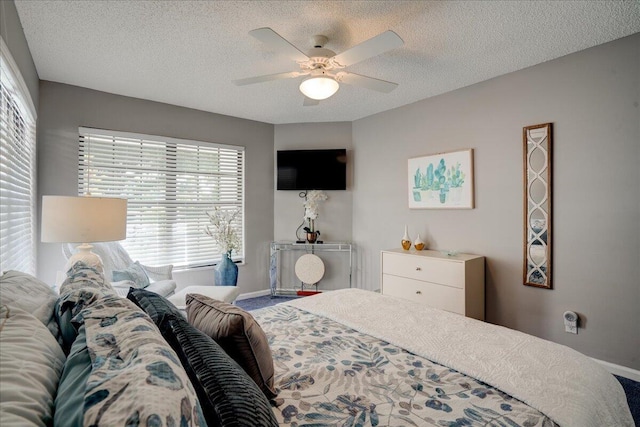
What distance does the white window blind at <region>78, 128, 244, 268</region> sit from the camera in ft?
12.0

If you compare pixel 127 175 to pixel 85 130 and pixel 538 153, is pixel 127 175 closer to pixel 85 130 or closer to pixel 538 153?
pixel 85 130

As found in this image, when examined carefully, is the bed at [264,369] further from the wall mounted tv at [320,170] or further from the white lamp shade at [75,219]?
the wall mounted tv at [320,170]

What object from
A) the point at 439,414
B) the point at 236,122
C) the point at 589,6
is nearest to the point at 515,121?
the point at 589,6

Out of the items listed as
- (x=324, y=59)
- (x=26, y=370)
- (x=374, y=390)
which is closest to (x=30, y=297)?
(x=26, y=370)

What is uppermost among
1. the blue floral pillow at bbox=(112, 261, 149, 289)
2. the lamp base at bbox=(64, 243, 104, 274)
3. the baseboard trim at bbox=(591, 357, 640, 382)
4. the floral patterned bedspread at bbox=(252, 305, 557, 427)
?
the lamp base at bbox=(64, 243, 104, 274)

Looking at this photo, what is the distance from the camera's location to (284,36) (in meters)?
2.49

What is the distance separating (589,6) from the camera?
6.93ft

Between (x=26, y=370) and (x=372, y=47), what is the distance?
2.20 meters

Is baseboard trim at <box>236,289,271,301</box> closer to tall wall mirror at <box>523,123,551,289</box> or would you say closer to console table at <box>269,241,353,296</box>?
console table at <box>269,241,353,296</box>

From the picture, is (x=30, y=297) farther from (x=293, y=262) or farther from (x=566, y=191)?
(x=293, y=262)

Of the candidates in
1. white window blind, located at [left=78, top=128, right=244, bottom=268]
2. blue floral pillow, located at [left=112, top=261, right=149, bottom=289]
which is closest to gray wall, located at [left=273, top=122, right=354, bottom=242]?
white window blind, located at [left=78, top=128, right=244, bottom=268]

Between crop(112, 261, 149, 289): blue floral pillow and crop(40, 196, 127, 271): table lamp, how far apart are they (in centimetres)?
67

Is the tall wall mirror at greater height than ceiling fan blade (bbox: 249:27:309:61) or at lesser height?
lesser

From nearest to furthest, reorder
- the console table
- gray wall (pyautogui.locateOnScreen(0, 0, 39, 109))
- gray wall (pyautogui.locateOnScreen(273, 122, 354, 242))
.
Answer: gray wall (pyautogui.locateOnScreen(0, 0, 39, 109)) → the console table → gray wall (pyautogui.locateOnScreen(273, 122, 354, 242))
